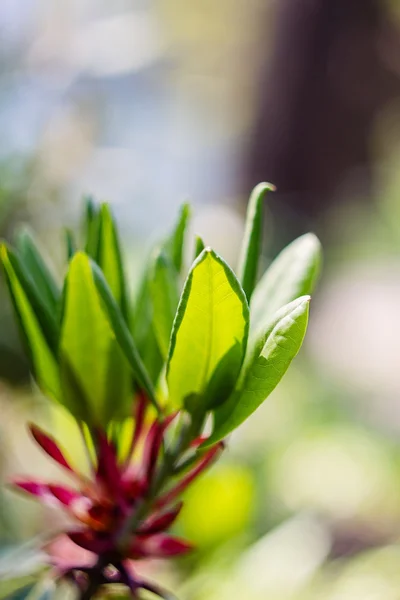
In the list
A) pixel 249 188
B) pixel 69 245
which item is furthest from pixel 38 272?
pixel 249 188

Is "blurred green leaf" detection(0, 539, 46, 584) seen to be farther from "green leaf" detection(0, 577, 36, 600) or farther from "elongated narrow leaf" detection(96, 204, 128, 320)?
"elongated narrow leaf" detection(96, 204, 128, 320)

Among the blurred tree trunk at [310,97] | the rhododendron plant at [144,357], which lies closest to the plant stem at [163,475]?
the rhododendron plant at [144,357]

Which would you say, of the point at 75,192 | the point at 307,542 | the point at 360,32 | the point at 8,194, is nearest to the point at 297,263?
the point at 307,542

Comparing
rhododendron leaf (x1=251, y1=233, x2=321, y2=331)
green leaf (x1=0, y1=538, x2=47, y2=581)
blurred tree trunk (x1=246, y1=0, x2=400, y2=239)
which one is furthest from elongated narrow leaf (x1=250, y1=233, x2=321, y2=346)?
blurred tree trunk (x1=246, y1=0, x2=400, y2=239)

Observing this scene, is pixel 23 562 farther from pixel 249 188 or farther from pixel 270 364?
pixel 249 188

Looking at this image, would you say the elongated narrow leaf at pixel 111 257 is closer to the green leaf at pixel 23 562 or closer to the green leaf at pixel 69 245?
the green leaf at pixel 69 245

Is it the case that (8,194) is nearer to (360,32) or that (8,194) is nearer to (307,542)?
(307,542)
